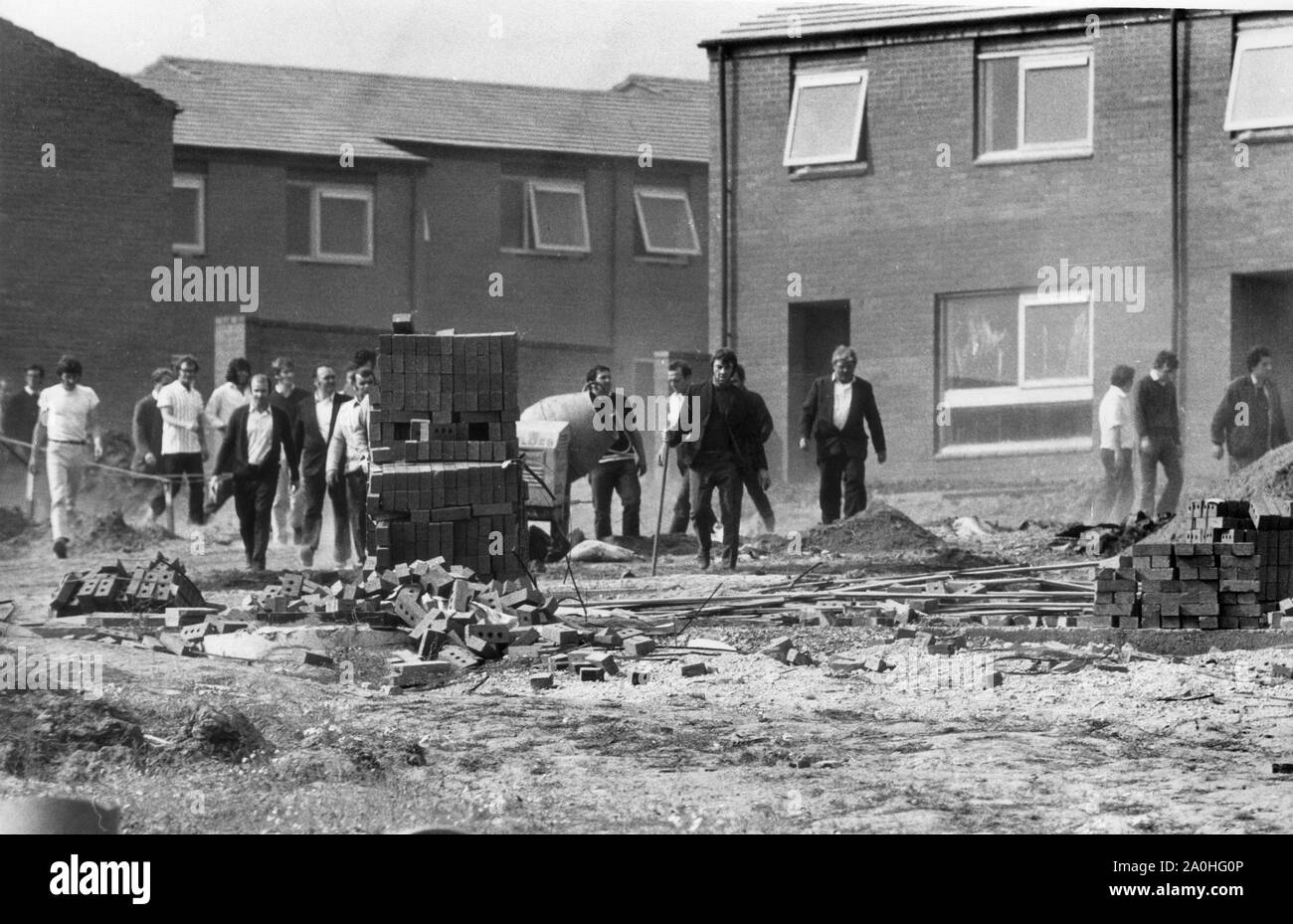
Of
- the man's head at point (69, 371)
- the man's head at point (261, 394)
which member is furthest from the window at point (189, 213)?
the man's head at point (261, 394)

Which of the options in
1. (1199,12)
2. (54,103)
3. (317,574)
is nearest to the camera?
(317,574)

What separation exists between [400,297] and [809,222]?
10.5m

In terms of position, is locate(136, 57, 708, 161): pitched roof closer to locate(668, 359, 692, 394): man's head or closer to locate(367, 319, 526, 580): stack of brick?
locate(668, 359, 692, 394): man's head

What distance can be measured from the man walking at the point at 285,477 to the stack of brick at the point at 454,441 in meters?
2.81

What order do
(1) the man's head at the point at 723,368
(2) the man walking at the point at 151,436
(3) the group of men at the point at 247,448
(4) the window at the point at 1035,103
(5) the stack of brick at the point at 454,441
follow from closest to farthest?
(5) the stack of brick at the point at 454,441, (1) the man's head at the point at 723,368, (3) the group of men at the point at 247,448, (2) the man walking at the point at 151,436, (4) the window at the point at 1035,103

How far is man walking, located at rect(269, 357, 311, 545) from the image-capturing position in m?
18.8

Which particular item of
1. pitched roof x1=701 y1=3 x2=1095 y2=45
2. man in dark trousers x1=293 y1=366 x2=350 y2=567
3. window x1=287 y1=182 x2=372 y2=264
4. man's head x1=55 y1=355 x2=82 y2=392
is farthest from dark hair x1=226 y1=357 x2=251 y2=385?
window x1=287 y1=182 x2=372 y2=264

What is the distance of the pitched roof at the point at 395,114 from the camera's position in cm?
3519

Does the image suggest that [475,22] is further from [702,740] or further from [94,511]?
[702,740]

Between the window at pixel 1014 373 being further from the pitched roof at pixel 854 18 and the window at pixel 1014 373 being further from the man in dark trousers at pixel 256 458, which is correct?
the man in dark trousers at pixel 256 458

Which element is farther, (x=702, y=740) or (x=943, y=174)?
(x=943, y=174)

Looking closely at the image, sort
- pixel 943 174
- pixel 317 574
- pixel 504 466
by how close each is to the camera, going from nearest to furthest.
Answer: pixel 504 466, pixel 317 574, pixel 943 174
